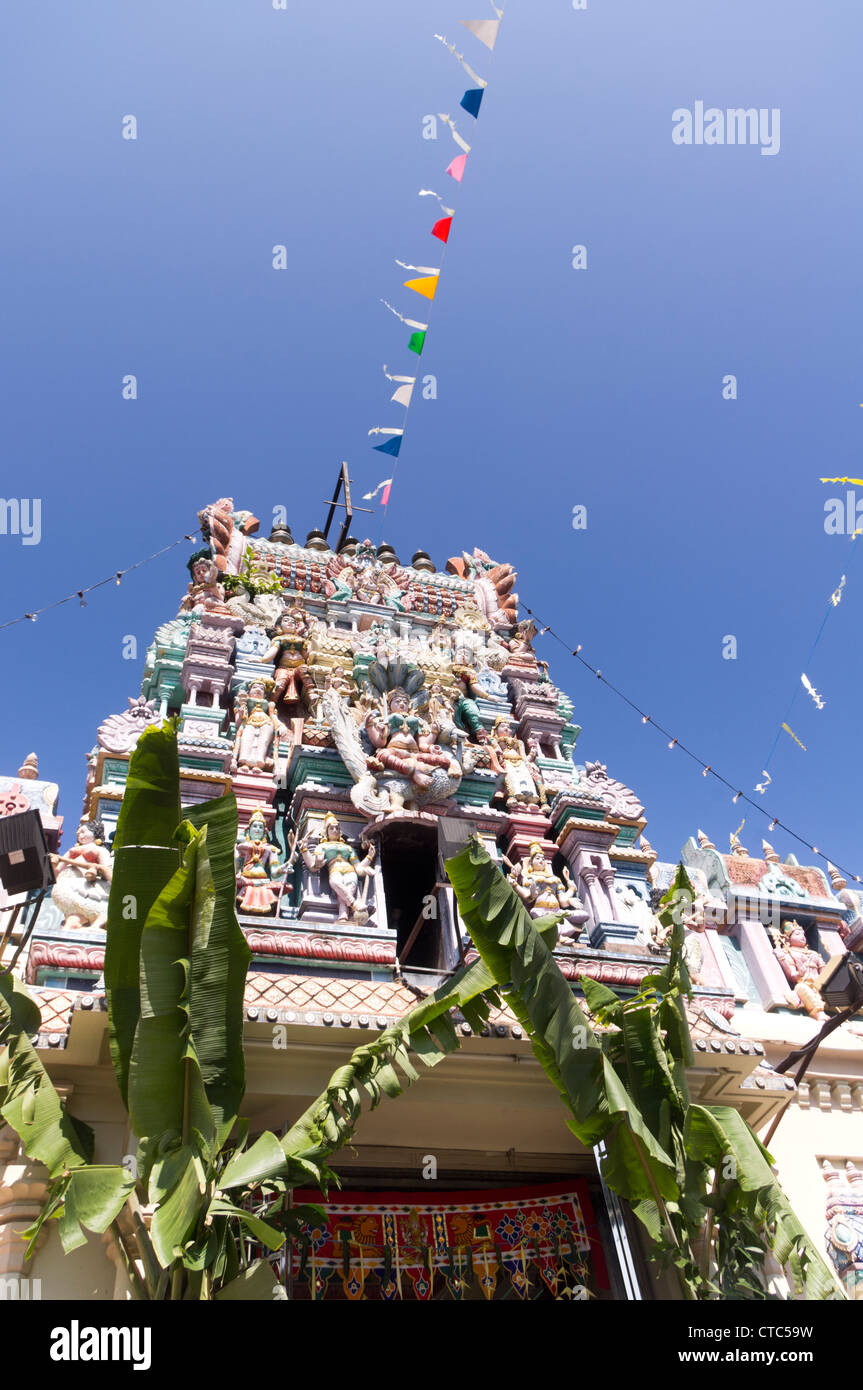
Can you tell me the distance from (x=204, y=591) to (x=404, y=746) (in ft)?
13.6

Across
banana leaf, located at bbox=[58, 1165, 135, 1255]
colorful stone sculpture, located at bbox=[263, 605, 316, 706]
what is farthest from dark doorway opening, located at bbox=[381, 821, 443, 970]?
banana leaf, located at bbox=[58, 1165, 135, 1255]

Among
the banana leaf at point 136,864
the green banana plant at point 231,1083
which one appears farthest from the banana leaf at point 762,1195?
the banana leaf at point 136,864

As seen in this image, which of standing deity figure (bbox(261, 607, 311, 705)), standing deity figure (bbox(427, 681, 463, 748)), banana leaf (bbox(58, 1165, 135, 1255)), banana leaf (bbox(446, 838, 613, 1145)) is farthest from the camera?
standing deity figure (bbox(261, 607, 311, 705))

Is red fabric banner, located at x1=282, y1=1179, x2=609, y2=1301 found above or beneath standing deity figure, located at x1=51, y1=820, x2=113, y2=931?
beneath

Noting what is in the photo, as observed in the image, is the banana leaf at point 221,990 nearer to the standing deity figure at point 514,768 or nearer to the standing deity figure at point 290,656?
the standing deity figure at point 514,768

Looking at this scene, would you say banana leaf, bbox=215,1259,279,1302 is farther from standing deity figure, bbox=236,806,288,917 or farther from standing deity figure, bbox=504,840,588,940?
standing deity figure, bbox=504,840,588,940

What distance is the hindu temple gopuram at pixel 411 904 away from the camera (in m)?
8.00

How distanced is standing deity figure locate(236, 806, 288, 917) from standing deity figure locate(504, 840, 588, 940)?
2.66m

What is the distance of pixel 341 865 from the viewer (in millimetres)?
10422

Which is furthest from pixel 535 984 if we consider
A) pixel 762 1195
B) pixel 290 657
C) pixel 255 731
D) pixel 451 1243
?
pixel 290 657

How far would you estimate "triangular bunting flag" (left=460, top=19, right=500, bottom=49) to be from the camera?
33.8 ft
